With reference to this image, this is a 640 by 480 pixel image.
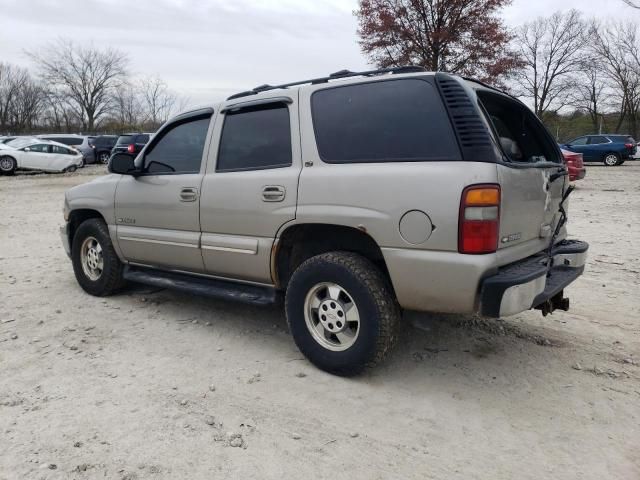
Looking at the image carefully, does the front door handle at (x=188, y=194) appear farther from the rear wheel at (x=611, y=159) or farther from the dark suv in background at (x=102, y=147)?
the dark suv in background at (x=102, y=147)

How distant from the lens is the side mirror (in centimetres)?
438

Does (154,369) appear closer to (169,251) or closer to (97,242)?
(169,251)

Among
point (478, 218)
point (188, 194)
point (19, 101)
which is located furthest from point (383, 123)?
point (19, 101)

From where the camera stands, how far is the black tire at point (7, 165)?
803 inches

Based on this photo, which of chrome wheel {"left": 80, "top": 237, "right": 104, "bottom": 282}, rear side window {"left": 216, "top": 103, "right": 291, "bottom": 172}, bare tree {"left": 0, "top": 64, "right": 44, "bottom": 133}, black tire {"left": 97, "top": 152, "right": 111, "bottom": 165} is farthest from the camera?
bare tree {"left": 0, "top": 64, "right": 44, "bottom": 133}

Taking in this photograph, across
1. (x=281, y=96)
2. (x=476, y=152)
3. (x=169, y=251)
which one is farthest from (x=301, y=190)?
(x=169, y=251)

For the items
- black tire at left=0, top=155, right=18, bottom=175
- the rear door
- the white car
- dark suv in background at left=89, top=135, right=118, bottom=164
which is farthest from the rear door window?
dark suv in background at left=89, top=135, right=118, bottom=164

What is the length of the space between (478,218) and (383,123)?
33.7 inches

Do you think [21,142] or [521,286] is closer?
[521,286]

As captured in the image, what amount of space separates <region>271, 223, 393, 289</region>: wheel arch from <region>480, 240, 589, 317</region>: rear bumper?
0.67 m

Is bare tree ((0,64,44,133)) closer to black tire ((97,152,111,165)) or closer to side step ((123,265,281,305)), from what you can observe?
black tire ((97,152,111,165))

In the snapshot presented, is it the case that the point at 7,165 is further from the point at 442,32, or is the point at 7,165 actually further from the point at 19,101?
the point at 19,101

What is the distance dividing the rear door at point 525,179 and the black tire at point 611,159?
23262 millimetres

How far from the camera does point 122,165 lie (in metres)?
4.39
